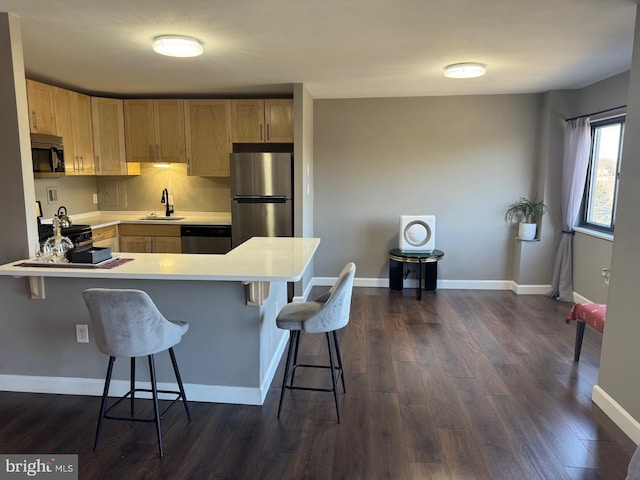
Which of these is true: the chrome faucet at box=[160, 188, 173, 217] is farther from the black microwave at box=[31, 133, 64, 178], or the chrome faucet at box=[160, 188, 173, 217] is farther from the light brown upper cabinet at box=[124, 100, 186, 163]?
the black microwave at box=[31, 133, 64, 178]

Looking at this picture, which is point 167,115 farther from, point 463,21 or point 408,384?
point 408,384

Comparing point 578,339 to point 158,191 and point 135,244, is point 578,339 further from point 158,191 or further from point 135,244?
point 158,191

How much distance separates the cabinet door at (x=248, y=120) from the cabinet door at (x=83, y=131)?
Answer: 159 cm

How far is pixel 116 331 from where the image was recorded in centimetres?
216

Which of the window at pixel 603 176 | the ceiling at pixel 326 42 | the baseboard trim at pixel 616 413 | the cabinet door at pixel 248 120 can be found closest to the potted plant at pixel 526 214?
the window at pixel 603 176

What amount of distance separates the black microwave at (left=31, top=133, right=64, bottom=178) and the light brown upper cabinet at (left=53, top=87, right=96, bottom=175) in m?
0.22

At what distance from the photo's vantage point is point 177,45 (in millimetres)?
3004

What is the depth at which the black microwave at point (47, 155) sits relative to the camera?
13.2 feet

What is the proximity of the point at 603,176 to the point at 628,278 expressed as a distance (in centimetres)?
269

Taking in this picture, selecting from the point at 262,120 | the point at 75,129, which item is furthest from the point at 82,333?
the point at 262,120

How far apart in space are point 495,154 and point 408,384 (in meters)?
3.41

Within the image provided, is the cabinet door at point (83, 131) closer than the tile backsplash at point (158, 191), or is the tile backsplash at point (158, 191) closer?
the cabinet door at point (83, 131)

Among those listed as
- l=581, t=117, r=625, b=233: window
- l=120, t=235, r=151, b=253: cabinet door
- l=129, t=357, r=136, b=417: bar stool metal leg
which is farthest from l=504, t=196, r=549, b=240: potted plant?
l=129, t=357, r=136, b=417: bar stool metal leg

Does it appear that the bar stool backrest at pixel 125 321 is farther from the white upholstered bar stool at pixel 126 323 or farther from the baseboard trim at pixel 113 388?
the baseboard trim at pixel 113 388
